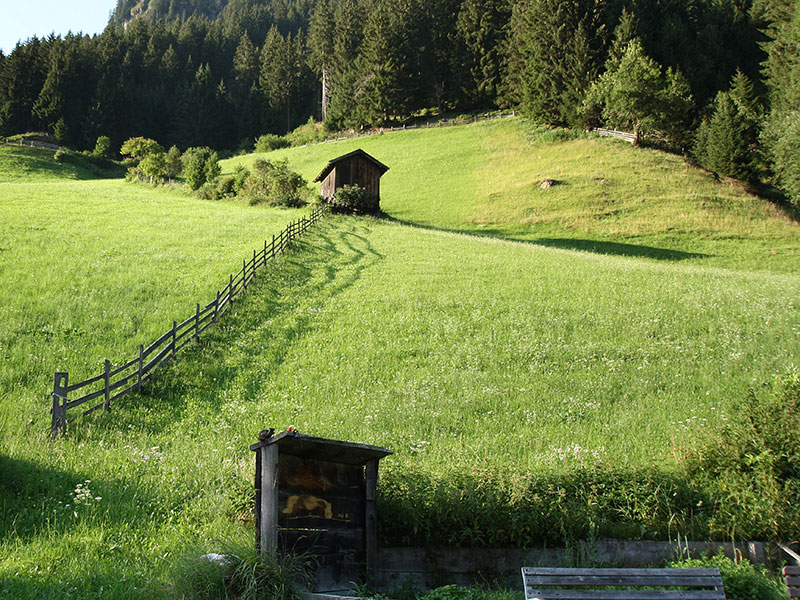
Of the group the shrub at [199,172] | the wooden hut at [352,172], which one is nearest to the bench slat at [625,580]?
the wooden hut at [352,172]

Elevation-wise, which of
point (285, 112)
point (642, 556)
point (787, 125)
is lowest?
point (642, 556)

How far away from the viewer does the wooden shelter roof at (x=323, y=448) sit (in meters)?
7.31

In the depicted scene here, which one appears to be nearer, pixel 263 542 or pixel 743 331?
pixel 263 542

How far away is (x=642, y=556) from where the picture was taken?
28.2 feet

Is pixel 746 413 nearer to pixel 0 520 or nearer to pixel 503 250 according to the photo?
pixel 0 520

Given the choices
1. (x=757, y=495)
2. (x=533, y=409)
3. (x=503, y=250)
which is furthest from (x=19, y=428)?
(x=503, y=250)

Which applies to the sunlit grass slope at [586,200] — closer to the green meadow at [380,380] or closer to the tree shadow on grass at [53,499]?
the green meadow at [380,380]

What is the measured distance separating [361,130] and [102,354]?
7634cm

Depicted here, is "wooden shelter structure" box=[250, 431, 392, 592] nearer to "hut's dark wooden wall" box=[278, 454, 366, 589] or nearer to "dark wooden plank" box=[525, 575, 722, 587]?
"hut's dark wooden wall" box=[278, 454, 366, 589]

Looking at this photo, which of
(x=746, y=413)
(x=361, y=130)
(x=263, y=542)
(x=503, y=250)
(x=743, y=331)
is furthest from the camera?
(x=361, y=130)

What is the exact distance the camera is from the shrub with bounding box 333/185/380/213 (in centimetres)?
4497

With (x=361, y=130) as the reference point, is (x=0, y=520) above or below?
below

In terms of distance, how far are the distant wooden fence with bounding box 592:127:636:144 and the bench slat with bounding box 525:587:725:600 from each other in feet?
197

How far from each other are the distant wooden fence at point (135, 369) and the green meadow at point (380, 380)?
1.05ft
